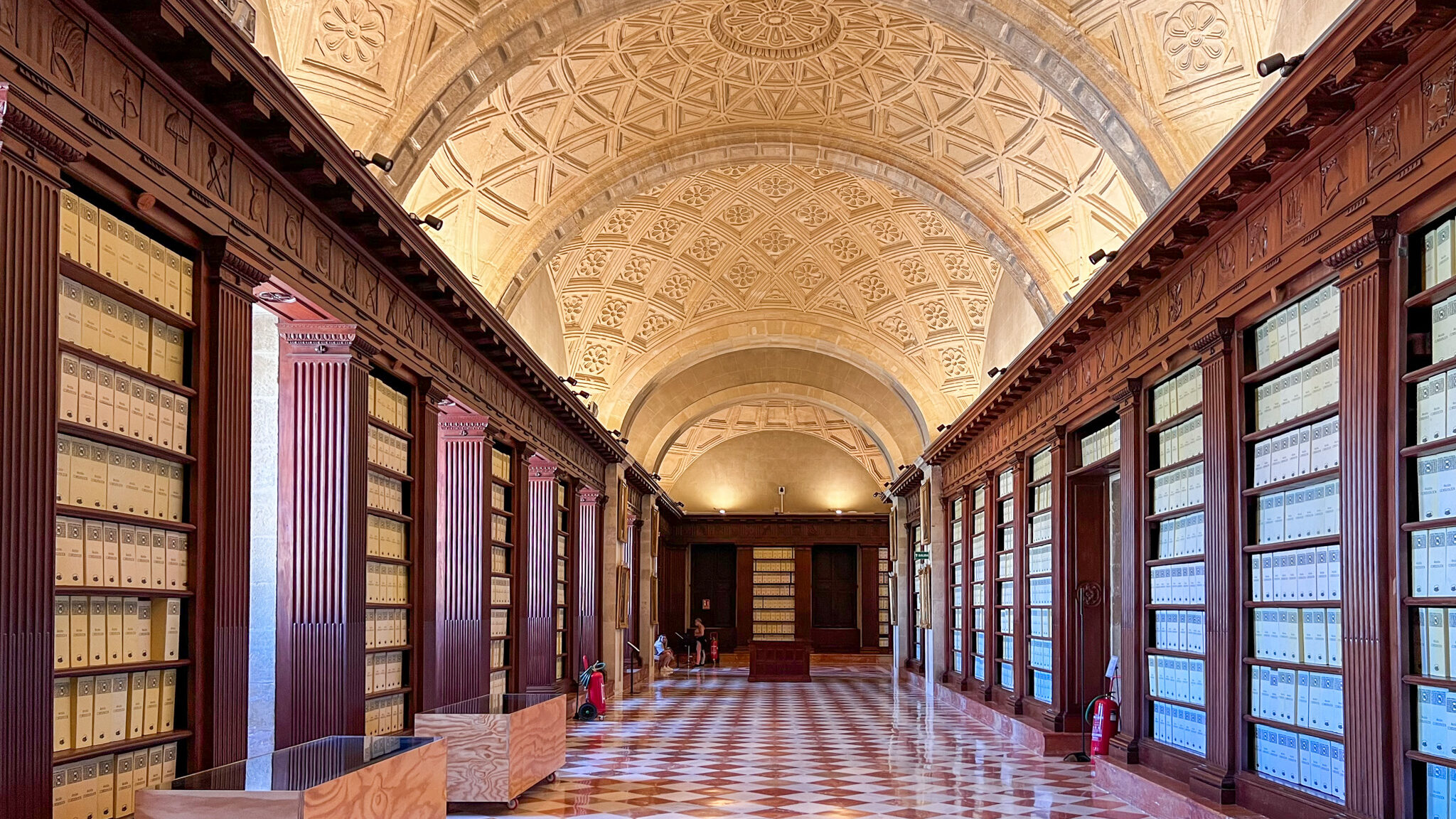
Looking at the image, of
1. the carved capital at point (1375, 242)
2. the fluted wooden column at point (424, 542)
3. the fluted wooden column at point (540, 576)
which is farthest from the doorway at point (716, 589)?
the carved capital at point (1375, 242)

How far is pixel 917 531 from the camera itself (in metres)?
27.8

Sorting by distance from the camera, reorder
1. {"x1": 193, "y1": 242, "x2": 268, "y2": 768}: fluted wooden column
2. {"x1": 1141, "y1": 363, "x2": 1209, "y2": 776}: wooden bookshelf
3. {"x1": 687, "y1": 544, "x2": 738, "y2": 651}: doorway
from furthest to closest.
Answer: {"x1": 687, "y1": 544, "x2": 738, "y2": 651}: doorway
{"x1": 1141, "y1": 363, "x2": 1209, "y2": 776}: wooden bookshelf
{"x1": 193, "y1": 242, "x2": 268, "y2": 768}: fluted wooden column

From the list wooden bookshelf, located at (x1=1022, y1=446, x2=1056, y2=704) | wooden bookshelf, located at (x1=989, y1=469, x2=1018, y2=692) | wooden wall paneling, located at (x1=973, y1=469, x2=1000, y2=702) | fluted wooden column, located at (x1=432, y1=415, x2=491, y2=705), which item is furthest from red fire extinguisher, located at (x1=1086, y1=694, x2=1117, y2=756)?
fluted wooden column, located at (x1=432, y1=415, x2=491, y2=705)

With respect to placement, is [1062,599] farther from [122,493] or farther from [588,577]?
[122,493]

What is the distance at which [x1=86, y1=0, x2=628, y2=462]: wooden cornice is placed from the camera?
538cm

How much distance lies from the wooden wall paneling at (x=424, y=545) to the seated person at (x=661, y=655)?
17063mm

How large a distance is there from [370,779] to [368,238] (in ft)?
13.8

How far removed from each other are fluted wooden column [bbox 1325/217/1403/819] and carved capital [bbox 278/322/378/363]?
6.13m

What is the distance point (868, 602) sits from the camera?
3706 centimetres

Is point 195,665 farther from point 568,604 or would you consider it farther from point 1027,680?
point 568,604

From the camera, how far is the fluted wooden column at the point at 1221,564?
25.9 ft

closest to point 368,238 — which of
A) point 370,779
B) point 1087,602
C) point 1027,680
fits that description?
point 370,779

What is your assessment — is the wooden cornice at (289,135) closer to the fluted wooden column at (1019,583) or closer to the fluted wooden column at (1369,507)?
the fluted wooden column at (1369,507)

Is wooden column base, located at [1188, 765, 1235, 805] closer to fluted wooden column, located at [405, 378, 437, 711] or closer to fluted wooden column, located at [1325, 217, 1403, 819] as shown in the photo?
fluted wooden column, located at [1325, 217, 1403, 819]
